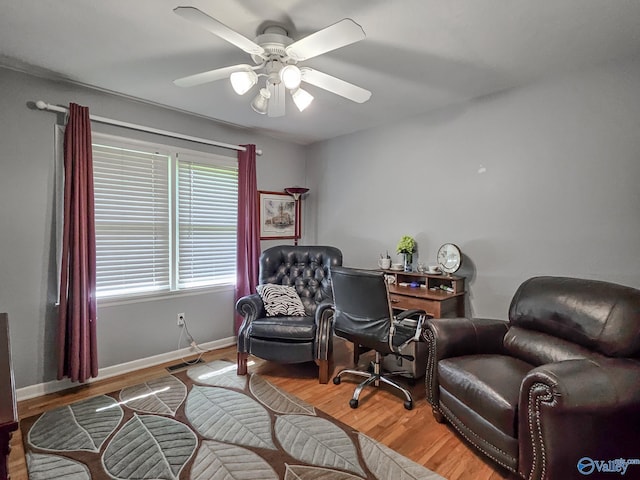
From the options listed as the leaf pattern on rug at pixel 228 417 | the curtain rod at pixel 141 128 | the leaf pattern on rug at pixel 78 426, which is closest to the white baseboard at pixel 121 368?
the leaf pattern on rug at pixel 78 426

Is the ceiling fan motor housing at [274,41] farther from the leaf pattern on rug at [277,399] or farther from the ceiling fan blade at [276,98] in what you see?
the leaf pattern on rug at [277,399]

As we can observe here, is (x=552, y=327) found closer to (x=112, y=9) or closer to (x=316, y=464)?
(x=316, y=464)

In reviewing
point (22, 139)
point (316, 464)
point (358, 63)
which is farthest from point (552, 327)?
point (22, 139)

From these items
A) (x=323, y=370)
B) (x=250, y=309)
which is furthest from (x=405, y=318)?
(x=250, y=309)

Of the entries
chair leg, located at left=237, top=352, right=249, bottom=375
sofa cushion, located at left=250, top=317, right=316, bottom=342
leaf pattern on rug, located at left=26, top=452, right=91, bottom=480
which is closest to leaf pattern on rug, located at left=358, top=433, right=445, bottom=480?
sofa cushion, located at left=250, top=317, right=316, bottom=342

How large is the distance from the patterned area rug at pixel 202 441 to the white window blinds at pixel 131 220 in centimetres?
100

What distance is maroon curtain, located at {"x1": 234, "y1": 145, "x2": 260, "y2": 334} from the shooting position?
366cm

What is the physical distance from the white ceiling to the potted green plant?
52.7 inches

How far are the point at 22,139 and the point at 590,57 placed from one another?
412 cm

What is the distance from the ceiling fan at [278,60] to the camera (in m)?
1.44

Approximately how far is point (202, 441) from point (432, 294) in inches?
81.2

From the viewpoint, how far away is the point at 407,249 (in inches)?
129

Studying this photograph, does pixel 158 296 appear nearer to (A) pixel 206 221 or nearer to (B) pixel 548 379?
(A) pixel 206 221

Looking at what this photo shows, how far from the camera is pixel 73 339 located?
101 inches
